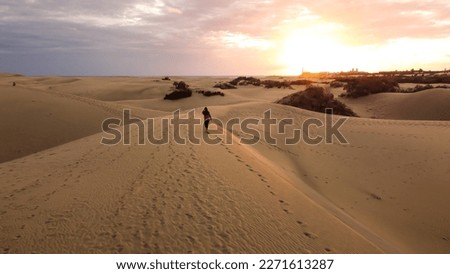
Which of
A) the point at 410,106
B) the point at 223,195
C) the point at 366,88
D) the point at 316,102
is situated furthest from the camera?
the point at 366,88

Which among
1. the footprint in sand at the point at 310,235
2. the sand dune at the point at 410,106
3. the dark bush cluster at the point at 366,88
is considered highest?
the dark bush cluster at the point at 366,88

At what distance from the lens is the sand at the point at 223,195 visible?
15.9 ft

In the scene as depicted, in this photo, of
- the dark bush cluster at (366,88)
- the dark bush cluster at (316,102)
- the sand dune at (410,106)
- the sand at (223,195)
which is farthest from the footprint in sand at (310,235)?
the dark bush cluster at (366,88)

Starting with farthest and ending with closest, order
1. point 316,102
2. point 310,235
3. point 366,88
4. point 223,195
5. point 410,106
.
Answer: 1. point 366,88
2. point 410,106
3. point 316,102
4. point 223,195
5. point 310,235

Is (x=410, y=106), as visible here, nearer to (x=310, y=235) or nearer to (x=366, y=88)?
→ (x=366, y=88)

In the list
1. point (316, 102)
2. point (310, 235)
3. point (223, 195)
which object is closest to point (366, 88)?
point (316, 102)

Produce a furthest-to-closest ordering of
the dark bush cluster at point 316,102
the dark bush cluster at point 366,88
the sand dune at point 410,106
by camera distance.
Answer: the dark bush cluster at point 366,88 < the sand dune at point 410,106 < the dark bush cluster at point 316,102

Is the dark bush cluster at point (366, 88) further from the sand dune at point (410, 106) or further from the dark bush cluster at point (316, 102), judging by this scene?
the dark bush cluster at point (316, 102)

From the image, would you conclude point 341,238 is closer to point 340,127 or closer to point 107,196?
point 107,196

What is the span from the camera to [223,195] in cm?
632

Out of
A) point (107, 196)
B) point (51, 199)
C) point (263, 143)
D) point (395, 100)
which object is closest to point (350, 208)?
point (263, 143)

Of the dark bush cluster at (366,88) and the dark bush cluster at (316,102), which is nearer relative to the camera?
the dark bush cluster at (316,102)

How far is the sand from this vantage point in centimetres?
485
